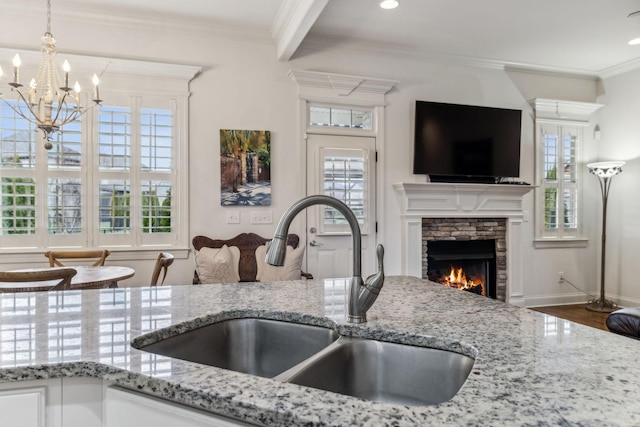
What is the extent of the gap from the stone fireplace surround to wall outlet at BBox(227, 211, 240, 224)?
177cm

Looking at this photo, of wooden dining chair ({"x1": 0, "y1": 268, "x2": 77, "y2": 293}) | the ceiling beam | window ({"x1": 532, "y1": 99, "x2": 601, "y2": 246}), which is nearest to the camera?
wooden dining chair ({"x1": 0, "y1": 268, "x2": 77, "y2": 293})

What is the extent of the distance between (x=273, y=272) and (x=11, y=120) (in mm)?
2665

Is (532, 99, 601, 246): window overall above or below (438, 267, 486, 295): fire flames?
above

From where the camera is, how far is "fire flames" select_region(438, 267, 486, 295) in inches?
195

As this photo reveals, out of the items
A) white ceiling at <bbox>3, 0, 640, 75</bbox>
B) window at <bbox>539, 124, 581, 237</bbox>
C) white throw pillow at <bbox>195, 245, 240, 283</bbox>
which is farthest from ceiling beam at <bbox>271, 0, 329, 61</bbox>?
window at <bbox>539, 124, 581, 237</bbox>

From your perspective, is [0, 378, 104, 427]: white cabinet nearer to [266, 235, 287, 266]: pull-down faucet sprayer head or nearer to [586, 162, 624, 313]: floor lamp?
[266, 235, 287, 266]: pull-down faucet sprayer head

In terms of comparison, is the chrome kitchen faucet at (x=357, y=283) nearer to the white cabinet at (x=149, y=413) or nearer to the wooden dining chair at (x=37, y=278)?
the white cabinet at (x=149, y=413)

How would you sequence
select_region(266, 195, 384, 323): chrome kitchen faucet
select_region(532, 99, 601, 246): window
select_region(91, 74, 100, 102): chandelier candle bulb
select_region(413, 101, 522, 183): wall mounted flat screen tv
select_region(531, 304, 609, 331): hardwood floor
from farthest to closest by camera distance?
select_region(532, 99, 601, 246): window, select_region(413, 101, 522, 183): wall mounted flat screen tv, select_region(531, 304, 609, 331): hardwood floor, select_region(91, 74, 100, 102): chandelier candle bulb, select_region(266, 195, 384, 323): chrome kitchen faucet

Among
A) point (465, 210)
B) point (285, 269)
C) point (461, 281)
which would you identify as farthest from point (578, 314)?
point (285, 269)

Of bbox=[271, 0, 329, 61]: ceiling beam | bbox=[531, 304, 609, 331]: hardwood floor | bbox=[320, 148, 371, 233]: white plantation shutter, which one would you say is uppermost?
bbox=[271, 0, 329, 61]: ceiling beam

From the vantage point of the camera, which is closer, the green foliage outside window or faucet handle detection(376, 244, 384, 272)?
faucet handle detection(376, 244, 384, 272)

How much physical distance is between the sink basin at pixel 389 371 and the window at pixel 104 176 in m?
3.27

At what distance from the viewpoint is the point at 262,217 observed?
4.25 m

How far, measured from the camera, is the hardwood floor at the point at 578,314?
14.8ft
